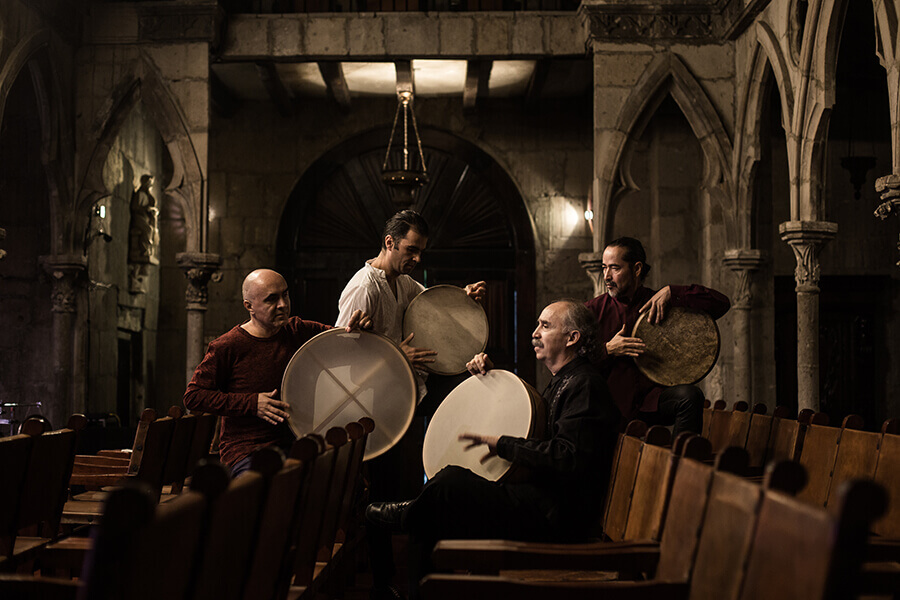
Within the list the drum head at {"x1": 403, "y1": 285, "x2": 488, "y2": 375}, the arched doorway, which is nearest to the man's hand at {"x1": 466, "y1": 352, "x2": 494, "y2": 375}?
the drum head at {"x1": 403, "y1": 285, "x2": 488, "y2": 375}

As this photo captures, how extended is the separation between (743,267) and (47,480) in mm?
7189

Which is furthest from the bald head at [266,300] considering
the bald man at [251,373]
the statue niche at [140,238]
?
the statue niche at [140,238]

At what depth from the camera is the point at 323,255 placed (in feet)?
40.3

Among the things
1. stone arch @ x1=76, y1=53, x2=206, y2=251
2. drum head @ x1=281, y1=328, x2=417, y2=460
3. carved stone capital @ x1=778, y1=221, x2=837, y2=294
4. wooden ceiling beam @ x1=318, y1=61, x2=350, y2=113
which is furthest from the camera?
wooden ceiling beam @ x1=318, y1=61, x2=350, y2=113

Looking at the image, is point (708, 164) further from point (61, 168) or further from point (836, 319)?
point (61, 168)

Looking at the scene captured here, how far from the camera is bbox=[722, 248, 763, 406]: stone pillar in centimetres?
910

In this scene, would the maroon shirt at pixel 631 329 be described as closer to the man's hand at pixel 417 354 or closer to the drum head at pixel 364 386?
the man's hand at pixel 417 354

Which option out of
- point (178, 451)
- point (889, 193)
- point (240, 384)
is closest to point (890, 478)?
point (240, 384)

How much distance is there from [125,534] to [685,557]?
1186 millimetres

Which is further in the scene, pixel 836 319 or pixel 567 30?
pixel 836 319

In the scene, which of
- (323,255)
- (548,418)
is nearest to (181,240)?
(323,255)

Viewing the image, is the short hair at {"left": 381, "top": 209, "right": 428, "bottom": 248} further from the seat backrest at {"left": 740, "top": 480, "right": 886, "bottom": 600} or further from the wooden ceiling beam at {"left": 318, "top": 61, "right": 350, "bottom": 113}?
the wooden ceiling beam at {"left": 318, "top": 61, "right": 350, "bottom": 113}

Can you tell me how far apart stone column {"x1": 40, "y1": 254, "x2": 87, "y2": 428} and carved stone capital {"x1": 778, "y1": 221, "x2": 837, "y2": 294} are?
650 centimetres

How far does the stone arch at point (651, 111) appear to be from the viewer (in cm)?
902
